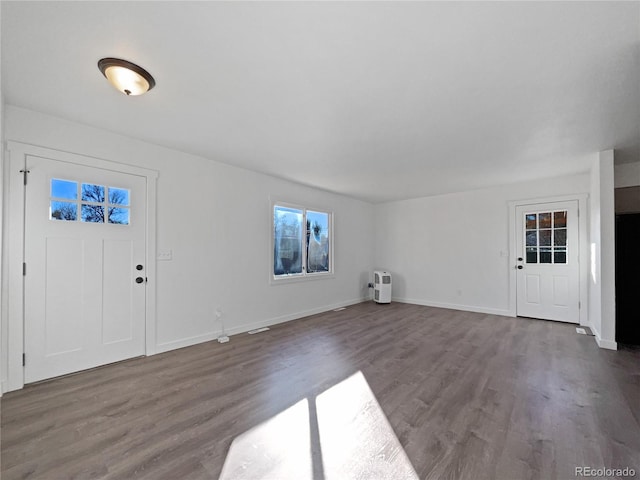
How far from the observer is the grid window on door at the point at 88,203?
2.77 metres

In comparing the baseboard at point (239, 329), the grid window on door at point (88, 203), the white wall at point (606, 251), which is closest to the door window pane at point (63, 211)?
the grid window on door at point (88, 203)

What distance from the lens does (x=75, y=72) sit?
79.7 inches

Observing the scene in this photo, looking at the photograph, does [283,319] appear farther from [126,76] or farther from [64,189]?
[126,76]

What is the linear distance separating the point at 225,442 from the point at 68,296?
7.52ft

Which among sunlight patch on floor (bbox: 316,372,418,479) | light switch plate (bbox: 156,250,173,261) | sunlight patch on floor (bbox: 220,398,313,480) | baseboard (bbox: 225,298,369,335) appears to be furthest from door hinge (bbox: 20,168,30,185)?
sunlight patch on floor (bbox: 316,372,418,479)

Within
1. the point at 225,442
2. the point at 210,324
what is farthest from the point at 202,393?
the point at 210,324

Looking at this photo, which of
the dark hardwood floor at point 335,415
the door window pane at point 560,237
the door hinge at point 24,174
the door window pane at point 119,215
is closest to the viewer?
the dark hardwood floor at point 335,415

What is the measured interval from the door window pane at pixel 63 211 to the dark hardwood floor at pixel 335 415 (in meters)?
1.60

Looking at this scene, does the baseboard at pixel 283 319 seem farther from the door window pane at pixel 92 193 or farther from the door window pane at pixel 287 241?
the door window pane at pixel 92 193

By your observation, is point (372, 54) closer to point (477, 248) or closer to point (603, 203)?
point (603, 203)

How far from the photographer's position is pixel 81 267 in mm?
2879

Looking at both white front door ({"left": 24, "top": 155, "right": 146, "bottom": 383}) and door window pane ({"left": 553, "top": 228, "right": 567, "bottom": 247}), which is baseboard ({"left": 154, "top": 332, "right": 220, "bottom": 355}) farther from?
door window pane ({"left": 553, "top": 228, "right": 567, "bottom": 247})

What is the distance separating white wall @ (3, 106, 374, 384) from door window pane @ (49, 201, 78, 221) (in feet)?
1.83

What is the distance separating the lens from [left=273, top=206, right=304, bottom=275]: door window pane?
4.95 m
